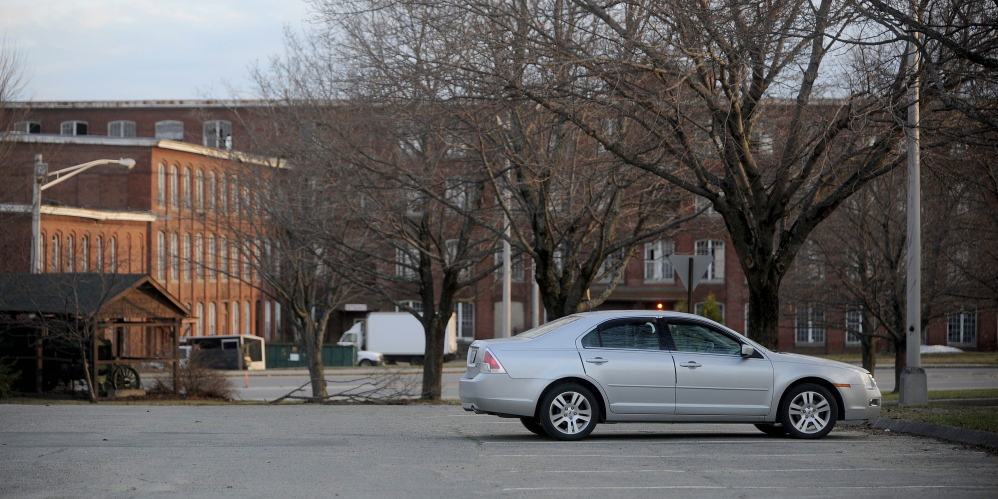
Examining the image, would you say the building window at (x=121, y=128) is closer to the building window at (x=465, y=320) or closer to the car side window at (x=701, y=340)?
the building window at (x=465, y=320)

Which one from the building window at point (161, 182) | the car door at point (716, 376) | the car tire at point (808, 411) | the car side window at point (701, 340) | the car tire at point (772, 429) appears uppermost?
the building window at point (161, 182)

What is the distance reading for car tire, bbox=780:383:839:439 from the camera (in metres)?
12.4

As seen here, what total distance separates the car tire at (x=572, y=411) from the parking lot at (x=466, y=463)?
282 millimetres

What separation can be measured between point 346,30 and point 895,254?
15.2m

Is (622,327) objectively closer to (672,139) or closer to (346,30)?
(672,139)

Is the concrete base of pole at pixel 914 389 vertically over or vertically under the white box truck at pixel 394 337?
over

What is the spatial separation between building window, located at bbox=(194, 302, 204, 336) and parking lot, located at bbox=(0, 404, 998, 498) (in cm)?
4584

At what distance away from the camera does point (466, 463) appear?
10.2 m

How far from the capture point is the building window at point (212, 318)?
6009cm

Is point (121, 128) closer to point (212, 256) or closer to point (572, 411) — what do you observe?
point (212, 256)

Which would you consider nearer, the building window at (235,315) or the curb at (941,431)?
the curb at (941,431)

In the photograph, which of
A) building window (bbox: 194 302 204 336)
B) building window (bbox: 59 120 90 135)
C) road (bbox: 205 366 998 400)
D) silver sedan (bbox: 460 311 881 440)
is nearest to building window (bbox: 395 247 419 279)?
road (bbox: 205 366 998 400)

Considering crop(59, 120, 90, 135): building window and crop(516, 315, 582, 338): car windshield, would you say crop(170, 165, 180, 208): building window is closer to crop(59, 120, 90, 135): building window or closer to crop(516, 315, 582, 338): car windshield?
crop(59, 120, 90, 135): building window

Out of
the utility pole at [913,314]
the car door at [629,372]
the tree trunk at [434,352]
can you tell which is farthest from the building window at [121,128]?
the car door at [629,372]
